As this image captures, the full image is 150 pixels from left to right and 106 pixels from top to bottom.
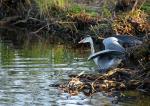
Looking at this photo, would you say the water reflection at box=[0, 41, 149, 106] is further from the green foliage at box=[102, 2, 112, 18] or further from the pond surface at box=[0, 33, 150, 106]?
the green foliage at box=[102, 2, 112, 18]

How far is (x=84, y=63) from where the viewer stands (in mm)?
18094

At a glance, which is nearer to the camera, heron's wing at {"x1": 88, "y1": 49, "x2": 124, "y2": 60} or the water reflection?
the water reflection

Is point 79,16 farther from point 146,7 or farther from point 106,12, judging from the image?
point 146,7

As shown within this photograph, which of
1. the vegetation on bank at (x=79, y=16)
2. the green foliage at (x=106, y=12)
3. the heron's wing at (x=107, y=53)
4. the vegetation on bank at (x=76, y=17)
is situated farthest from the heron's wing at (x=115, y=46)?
the green foliage at (x=106, y=12)

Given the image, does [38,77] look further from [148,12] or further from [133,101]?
[148,12]

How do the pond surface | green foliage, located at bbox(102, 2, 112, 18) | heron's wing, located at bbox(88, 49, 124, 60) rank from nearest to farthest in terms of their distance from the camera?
1. the pond surface
2. heron's wing, located at bbox(88, 49, 124, 60)
3. green foliage, located at bbox(102, 2, 112, 18)

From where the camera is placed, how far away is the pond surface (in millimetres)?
13250

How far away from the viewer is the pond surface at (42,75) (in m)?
13.2

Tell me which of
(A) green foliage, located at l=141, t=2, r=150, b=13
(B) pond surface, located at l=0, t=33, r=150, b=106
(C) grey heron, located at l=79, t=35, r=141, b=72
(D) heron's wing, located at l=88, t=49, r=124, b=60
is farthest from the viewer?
(A) green foliage, located at l=141, t=2, r=150, b=13

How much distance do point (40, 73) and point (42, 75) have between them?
28cm

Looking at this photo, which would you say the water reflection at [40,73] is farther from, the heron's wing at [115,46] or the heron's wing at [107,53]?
the heron's wing at [115,46]

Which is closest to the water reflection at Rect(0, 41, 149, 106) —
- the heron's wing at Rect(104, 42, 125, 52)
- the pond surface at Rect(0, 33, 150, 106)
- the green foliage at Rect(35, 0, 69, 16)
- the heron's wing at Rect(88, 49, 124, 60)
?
the pond surface at Rect(0, 33, 150, 106)

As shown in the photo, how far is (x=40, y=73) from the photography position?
16297mm

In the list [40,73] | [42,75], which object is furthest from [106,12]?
[42,75]
